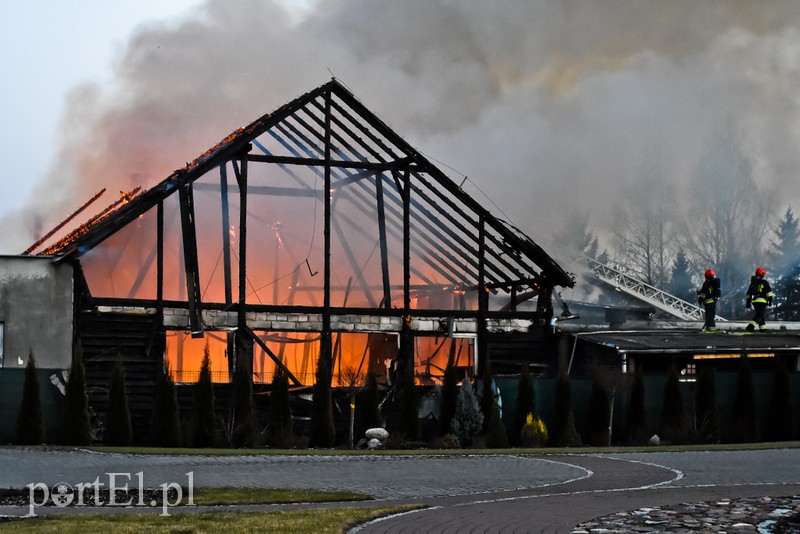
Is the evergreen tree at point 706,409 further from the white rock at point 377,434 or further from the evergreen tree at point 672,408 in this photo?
the white rock at point 377,434

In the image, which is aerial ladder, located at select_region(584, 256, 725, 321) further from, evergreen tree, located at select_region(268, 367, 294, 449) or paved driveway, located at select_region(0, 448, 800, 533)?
paved driveway, located at select_region(0, 448, 800, 533)

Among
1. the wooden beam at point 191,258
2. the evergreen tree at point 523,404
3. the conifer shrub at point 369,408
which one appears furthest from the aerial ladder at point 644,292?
the wooden beam at point 191,258

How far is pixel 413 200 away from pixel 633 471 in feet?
56.8

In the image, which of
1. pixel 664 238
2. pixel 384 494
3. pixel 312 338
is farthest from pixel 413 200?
pixel 664 238

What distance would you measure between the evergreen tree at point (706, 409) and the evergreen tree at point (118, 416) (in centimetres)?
1489

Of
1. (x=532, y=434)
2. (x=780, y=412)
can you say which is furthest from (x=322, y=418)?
(x=780, y=412)

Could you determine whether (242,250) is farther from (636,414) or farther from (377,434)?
(636,414)

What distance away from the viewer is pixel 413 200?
3806cm

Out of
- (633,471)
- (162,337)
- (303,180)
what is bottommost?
(633,471)

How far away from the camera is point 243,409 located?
30406 millimetres

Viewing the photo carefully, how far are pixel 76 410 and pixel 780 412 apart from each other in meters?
18.7

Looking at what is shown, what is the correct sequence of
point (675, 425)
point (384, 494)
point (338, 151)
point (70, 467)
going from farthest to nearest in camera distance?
point (338, 151) → point (675, 425) → point (70, 467) → point (384, 494)

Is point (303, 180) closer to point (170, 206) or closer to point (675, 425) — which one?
point (170, 206)

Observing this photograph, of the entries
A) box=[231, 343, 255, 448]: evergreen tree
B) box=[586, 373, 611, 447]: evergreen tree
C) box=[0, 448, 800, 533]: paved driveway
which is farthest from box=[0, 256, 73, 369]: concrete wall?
box=[586, 373, 611, 447]: evergreen tree
